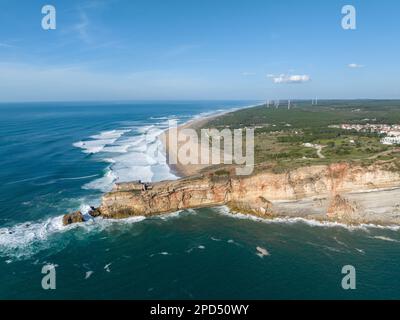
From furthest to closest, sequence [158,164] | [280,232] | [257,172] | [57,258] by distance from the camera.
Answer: [158,164], [257,172], [280,232], [57,258]

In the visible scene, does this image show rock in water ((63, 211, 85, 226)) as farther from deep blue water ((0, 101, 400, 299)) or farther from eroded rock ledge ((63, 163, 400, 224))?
deep blue water ((0, 101, 400, 299))

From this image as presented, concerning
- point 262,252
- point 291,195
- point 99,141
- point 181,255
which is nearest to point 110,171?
point 181,255

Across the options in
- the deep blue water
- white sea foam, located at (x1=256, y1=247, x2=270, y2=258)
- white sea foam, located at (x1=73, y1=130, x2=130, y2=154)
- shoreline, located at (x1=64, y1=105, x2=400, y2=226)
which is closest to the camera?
the deep blue water

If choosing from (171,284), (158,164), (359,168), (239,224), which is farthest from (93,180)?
(359,168)

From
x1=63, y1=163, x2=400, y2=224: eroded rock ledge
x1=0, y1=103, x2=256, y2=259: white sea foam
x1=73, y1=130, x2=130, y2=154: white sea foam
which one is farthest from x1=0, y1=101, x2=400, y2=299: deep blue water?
x1=73, y1=130, x2=130, y2=154: white sea foam

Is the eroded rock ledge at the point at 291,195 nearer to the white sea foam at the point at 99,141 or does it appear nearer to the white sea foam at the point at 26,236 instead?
the white sea foam at the point at 26,236

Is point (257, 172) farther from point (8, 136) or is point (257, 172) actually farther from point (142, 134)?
point (8, 136)

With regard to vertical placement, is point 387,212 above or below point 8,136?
below

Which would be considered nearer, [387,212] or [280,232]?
[280,232]
